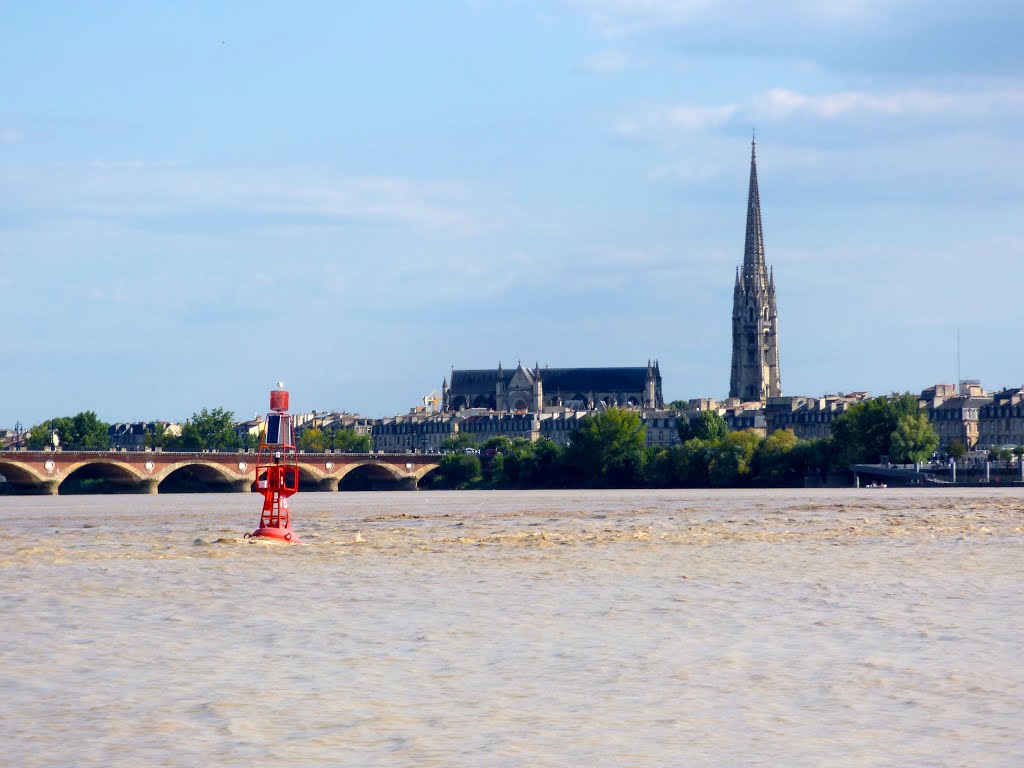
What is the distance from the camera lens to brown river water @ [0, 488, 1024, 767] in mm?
12969

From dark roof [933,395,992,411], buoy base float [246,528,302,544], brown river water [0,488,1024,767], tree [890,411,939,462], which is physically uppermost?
dark roof [933,395,992,411]

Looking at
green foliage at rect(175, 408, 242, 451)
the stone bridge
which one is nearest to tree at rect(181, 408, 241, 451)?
green foliage at rect(175, 408, 242, 451)

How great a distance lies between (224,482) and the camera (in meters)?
125

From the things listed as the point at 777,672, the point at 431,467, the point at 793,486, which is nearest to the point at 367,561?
the point at 777,672

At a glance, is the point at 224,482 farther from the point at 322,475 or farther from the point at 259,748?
the point at 259,748

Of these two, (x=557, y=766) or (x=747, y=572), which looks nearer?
(x=557, y=766)

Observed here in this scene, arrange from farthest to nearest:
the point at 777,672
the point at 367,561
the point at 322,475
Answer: the point at 322,475 < the point at 367,561 < the point at 777,672

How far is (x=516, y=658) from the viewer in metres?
17.3

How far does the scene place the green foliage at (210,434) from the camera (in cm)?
17638

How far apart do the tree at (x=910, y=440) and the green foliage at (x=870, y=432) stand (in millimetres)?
468

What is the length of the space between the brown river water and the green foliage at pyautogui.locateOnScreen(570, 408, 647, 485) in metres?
98.1

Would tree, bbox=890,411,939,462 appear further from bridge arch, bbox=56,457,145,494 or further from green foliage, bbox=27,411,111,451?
green foliage, bbox=27,411,111,451

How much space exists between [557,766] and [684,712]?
234cm

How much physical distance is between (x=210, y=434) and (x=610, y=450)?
59.2m
